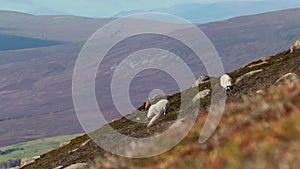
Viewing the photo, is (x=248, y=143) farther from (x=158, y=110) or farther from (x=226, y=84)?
(x=158, y=110)

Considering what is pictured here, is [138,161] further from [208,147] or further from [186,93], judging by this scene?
[186,93]

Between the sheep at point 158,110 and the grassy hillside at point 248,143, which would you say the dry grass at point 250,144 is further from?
the sheep at point 158,110

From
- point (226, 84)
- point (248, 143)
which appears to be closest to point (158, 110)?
point (226, 84)

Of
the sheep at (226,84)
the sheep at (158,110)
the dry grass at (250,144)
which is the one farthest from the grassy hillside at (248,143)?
the sheep at (158,110)

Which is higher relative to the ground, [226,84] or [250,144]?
[226,84]

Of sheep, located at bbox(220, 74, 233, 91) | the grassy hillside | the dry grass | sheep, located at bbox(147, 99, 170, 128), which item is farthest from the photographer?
sheep, located at bbox(147, 99, 170, 128)

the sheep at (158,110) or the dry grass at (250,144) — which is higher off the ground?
the sheep at (158,110)

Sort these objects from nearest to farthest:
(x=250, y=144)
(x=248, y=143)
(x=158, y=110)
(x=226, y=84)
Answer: (x=250, y=144) < (x=248, y=143) < (x=226, y=84) < (x=158, y=110)

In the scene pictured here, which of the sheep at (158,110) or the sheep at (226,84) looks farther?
the sheep at (158,110)

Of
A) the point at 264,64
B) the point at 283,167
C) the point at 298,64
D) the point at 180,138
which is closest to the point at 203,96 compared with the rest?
the point at 298,64

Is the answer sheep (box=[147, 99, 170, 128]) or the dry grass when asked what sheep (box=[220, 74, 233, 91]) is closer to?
sheep (box=[147, 99, 170, 128])

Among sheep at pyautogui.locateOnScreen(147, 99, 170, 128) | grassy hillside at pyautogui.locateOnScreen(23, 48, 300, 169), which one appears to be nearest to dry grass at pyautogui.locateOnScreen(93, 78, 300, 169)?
grassy hillside at pyautogui.locateOnScreen(23, 48, 300, 169)

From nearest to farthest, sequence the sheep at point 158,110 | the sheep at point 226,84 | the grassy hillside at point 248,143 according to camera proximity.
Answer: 1. the grassy hillside at point 248,143
2. the sheep at point 226,84
3. the sheep at point 158,110

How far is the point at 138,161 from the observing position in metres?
21.4
